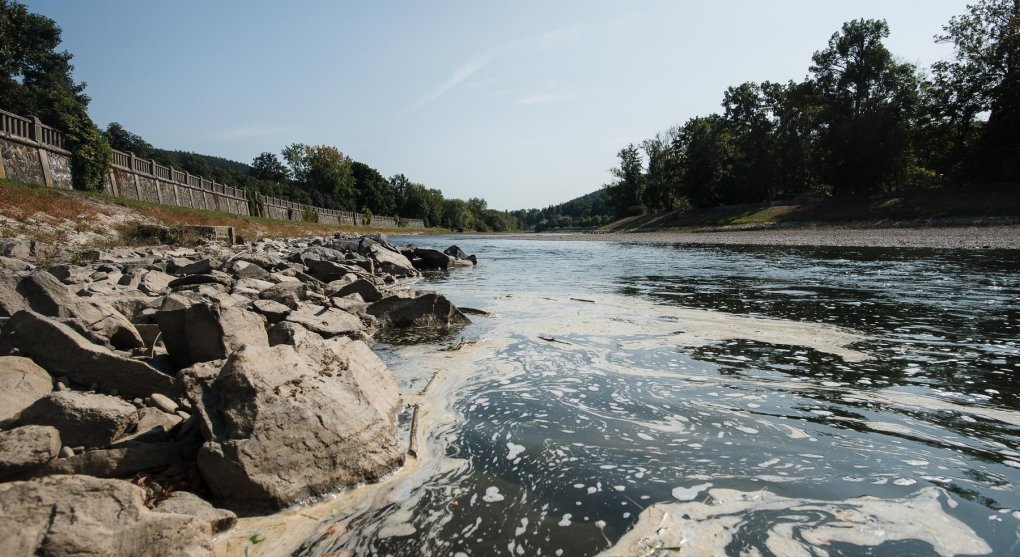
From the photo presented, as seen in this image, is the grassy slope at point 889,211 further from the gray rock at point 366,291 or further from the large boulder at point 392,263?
the gray rock at point 366,291

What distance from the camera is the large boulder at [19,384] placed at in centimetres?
328

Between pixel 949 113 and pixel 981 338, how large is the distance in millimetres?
59416

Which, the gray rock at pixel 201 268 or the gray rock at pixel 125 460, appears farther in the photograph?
the gray rock at pixel 201 268

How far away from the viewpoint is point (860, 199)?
47438 mm

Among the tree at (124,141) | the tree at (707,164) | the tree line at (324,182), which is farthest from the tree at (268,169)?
the tree at (707,164)

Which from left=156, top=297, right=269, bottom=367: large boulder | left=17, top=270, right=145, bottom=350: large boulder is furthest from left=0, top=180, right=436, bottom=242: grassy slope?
left=156, top=297, right=269, bottom=367: large boulder

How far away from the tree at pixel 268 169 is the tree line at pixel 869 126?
89.3m

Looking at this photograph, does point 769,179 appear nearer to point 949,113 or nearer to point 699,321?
point 949,113

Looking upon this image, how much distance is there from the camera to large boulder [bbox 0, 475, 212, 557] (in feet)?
7.09

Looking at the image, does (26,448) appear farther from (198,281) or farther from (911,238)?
(911,238)

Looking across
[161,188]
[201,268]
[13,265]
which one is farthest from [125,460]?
[161,188]

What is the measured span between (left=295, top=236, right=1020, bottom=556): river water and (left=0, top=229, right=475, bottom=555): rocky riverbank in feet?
1.64

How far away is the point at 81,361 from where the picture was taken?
388cm

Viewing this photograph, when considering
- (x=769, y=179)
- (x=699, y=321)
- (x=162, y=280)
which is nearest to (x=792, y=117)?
(x=769, y=179)
